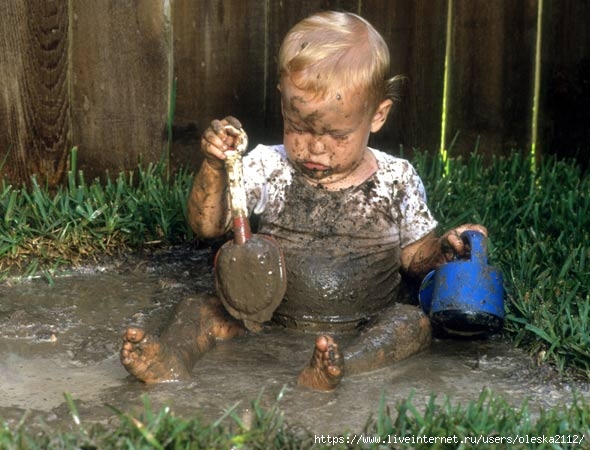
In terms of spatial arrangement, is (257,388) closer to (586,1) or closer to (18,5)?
(18,5)

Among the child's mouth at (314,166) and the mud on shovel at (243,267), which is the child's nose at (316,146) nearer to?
the child's mouth at (314,166)

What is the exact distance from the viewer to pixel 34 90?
4770 mm

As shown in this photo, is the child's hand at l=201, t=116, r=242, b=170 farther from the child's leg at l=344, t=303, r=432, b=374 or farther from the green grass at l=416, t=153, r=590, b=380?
the green grass at l=416, t=153, r=590, b=380

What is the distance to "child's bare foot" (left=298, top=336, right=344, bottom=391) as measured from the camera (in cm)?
311

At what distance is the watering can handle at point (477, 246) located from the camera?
12.0 feet

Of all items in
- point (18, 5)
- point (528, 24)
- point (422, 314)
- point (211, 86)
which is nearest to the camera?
point (422, 314)

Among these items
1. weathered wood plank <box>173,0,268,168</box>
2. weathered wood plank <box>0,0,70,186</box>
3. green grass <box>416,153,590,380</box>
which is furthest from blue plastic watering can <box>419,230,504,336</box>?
weathered wood plank <box>0,0,70,186</box>

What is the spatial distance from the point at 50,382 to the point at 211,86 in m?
2.19

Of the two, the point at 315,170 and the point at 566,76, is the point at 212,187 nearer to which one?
the point at 315,170

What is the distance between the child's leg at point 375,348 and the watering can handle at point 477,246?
0.25 m

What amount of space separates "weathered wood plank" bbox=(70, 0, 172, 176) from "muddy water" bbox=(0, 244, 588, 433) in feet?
2.92

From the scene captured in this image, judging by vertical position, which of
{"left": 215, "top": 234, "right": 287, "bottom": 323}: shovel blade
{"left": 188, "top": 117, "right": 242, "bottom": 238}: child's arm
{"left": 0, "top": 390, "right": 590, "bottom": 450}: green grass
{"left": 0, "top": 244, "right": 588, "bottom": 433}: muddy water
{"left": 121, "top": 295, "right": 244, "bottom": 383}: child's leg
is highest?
{"left": 188, "top": 117, "right": 242, "bottom": 238}: child's arm

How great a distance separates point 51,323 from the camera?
12.4ft

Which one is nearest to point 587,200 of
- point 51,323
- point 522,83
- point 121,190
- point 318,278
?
point 522,83
